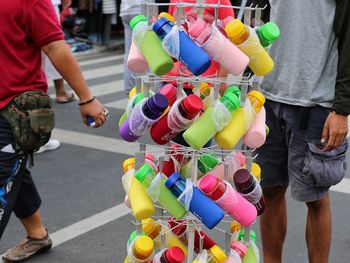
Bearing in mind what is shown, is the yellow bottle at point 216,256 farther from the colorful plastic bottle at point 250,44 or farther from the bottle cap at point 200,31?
the bottle cap at point 200,31

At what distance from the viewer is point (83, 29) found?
41.8 feet

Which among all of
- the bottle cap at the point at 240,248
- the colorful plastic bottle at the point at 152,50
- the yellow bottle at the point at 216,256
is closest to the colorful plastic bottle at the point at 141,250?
the yellow bottle at the point at 216,256

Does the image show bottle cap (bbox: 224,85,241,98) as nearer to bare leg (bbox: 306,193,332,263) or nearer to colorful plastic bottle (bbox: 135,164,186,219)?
colorful plastic bottle (bbox: 135,164,186,219)

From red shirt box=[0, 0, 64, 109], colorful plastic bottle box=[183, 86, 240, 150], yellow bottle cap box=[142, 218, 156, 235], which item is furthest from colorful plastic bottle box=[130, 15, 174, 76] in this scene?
red shirt box=[0, 0, 64, 109]

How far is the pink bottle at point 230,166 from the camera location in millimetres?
2715

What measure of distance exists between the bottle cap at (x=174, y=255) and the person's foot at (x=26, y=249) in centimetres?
152

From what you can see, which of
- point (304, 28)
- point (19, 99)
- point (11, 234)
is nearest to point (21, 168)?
point (19, 99)

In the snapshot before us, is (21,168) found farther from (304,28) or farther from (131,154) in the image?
(131,154)

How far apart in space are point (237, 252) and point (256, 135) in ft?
1.68

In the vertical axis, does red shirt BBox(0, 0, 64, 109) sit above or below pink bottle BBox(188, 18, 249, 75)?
below

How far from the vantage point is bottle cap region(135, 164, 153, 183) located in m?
2.58

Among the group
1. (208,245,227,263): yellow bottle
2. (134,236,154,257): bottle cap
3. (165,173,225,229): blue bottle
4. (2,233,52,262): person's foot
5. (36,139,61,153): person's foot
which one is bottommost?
(36,139,61,153): person's foot

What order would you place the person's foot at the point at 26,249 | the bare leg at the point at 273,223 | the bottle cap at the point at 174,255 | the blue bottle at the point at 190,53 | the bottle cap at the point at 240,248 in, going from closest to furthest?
1. the blue bottle at the point at 190,53
2. the bottle cap at the point at 174,255
3. the bottle cap at the point at 240,248
4. the bare leg at the point at 273,223
5. the person's foot at the point at 26,249

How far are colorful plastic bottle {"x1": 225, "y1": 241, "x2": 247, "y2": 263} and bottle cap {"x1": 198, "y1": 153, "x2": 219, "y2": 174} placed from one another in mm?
339
